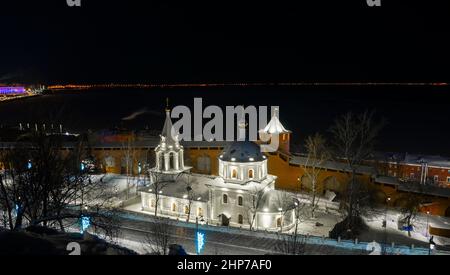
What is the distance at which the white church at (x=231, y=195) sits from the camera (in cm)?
2297

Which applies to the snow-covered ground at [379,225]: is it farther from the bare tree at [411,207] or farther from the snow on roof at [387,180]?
the snow on roof at [387,180]

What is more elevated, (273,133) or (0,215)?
(273,133)

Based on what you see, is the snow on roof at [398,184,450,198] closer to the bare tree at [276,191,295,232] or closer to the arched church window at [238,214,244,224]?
the bare tree at [276,191,295,232]

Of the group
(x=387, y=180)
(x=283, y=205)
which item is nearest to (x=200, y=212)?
(x=283, y=205)

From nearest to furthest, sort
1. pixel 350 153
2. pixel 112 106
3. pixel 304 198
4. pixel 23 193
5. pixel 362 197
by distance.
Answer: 1. pixel 23 193
2. pixel 350 153
3. pixel 362 197
4. pixel 304 198
5. pixel 112 106

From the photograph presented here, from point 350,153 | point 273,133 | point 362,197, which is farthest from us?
point 273,133

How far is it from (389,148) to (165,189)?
110ft

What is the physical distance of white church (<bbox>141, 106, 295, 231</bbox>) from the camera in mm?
22969

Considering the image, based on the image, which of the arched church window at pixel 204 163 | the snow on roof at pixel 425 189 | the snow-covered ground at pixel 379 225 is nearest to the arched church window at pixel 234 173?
the snow-covered ground at pixel 379 225

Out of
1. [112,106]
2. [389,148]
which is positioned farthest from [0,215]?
[112,106]

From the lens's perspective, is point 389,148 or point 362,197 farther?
point 389,148
